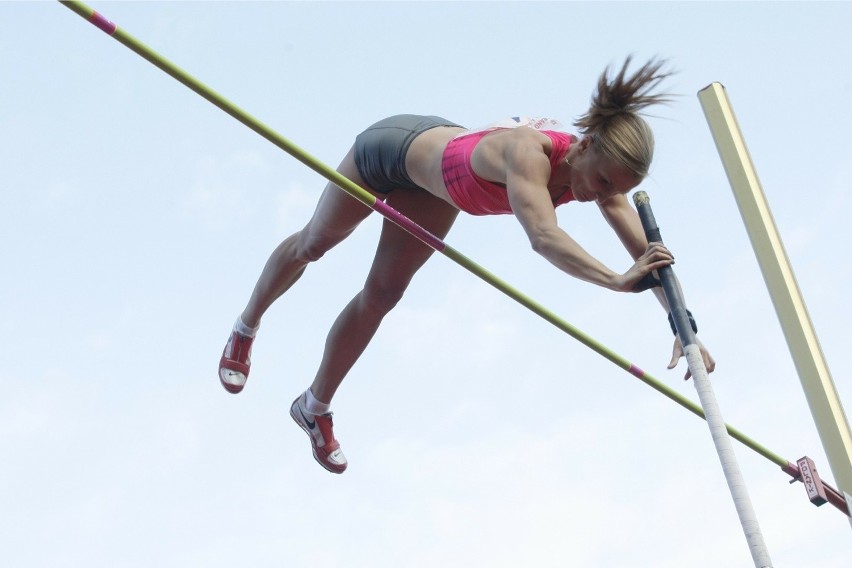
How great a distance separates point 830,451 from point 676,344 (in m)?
0.67

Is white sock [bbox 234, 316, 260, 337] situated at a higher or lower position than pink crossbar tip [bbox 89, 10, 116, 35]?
lower

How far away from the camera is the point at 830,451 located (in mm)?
4262

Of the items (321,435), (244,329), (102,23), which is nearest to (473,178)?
(102,23)

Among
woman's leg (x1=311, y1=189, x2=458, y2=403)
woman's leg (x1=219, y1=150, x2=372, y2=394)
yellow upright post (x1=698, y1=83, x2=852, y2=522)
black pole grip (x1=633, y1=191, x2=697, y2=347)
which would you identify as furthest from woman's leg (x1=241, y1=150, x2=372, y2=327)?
yellow upright post (x1=698, y1=83, x2=852, y2=522)

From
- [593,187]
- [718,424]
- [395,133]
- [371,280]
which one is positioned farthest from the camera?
→ [371,280]

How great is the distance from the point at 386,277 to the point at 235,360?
2.90ft

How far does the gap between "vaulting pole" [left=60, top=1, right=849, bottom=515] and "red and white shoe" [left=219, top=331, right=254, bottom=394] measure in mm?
1258

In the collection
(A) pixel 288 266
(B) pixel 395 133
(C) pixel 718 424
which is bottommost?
(A) pixel 288 266

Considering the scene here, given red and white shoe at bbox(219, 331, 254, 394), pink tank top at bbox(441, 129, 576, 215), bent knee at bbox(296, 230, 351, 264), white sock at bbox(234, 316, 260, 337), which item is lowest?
red and white shoe at bbox(219, 331, 254, 394)

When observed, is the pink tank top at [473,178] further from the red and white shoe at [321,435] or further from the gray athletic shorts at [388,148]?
the red and white shoe at [321,435]

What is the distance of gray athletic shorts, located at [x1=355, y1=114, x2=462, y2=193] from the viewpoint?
5066 mm

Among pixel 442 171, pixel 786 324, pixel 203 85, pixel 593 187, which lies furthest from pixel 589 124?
pixel 203 85

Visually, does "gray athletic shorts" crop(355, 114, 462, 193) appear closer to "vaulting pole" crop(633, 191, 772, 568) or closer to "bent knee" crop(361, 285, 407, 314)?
"bent knee" crop(361, 285, 407, 314)

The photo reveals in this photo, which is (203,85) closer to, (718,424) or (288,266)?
(288,266)
